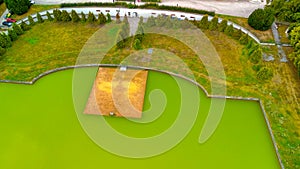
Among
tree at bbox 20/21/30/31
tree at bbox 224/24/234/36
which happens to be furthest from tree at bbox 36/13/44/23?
tree at bbox 224/24/234/36

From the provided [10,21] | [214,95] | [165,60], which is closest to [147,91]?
[165,60]

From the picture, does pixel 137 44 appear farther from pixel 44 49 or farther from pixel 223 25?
pixel 44 49

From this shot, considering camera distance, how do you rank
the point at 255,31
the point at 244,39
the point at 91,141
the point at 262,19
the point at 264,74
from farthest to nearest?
1. the point at 255,31
2. the point at 262,19
3. the point at 244,39
4. the point at 264,74
5. the point at 91,141

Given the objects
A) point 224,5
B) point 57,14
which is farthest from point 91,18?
point 224,5

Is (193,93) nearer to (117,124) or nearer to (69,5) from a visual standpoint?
(117,124)

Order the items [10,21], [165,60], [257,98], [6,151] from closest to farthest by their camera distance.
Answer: [6,151] → [257,98] → [165,60] → [10,21]
